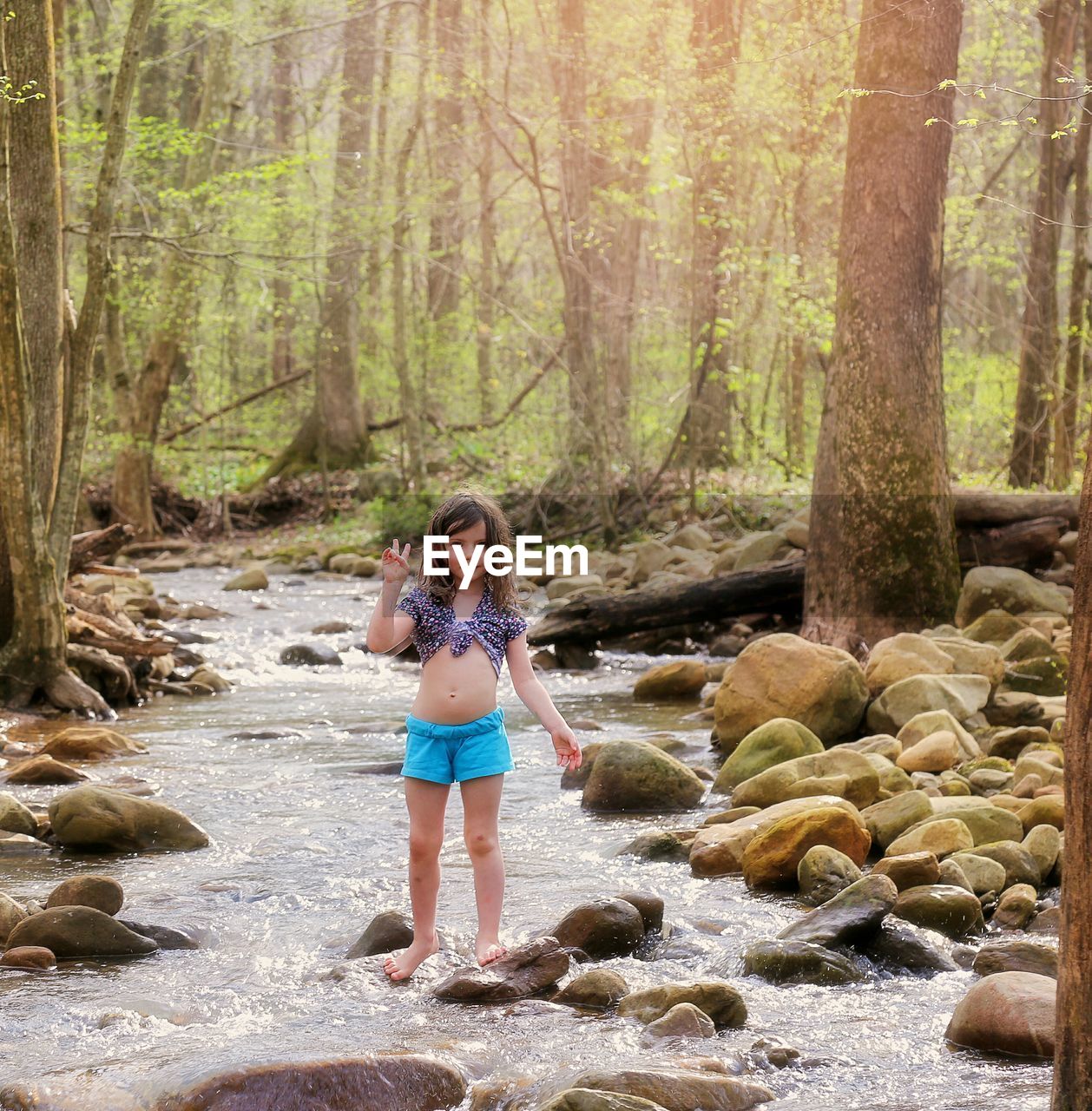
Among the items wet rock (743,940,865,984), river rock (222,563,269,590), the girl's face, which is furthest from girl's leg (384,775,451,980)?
river rock (222,563,269,590)

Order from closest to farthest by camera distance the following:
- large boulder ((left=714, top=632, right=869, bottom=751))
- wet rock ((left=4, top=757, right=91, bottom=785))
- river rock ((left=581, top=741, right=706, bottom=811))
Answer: river rock ((left=581, top=741, right=706, bottom=811)) → wet rock ((left=4, top=757, right=91, bottom=785)) → large boulder ((left=714, top=632, right=869, bottom=751))

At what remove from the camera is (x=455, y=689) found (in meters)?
4.55

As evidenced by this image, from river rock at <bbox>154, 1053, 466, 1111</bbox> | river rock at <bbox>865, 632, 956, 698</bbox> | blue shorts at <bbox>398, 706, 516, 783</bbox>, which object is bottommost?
river rock at <bbox>154, 1053, 466, 1111</bbox>

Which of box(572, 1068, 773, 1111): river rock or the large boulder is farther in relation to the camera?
the large boulder

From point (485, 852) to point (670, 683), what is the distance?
19.8ft

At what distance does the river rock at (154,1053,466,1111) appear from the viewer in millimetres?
3422

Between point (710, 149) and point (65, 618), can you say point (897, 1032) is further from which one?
point (710, 149)

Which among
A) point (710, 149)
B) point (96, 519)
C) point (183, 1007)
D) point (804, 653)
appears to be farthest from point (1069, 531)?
point (96, 519)

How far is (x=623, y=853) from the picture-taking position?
6.23m

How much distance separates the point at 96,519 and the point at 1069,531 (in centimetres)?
1475

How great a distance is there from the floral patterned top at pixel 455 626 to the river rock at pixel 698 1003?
1148mm

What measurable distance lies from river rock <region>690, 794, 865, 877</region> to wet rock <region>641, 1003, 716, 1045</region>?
1.81 m

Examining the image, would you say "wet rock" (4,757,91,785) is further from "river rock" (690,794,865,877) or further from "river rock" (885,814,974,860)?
"river rock" (885,814,974,860)

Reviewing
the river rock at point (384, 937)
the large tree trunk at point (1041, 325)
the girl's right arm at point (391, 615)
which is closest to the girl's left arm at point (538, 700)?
the girl's right arm at point (391, 615)
